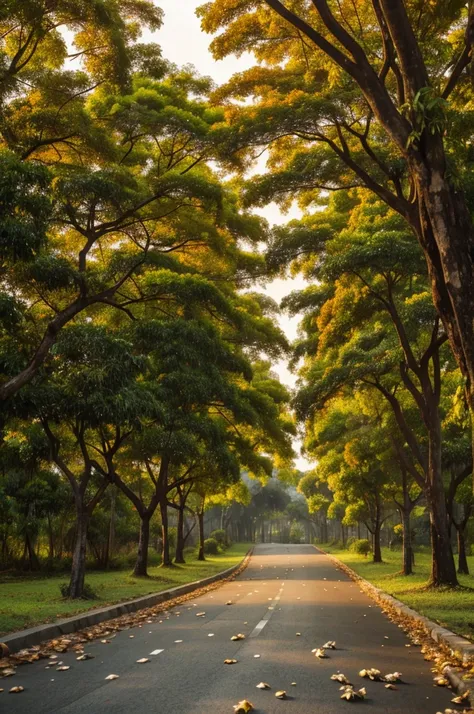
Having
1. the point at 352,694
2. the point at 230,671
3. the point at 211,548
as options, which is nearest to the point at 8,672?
the point at 230,671

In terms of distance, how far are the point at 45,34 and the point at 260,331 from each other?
18051 mm

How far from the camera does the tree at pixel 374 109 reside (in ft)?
22.7

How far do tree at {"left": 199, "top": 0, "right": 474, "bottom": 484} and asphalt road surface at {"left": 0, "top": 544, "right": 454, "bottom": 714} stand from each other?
309 centimetres

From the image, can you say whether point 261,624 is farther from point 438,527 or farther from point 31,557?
point 31,557

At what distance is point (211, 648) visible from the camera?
8070 millimetres

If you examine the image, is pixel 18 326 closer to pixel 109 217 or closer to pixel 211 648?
pixel 109 217

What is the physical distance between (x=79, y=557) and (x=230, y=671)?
9229 mm

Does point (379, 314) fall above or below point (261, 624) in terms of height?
above

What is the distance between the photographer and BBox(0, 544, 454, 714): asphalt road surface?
526cm

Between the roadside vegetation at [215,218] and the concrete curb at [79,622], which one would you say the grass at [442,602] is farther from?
the concrete curb at [79,622]

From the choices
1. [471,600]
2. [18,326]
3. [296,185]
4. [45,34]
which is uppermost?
[45,34]

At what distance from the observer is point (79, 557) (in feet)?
48.8

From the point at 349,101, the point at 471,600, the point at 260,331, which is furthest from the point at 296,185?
the point at 260,331

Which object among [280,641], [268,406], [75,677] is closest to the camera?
[75,677]
